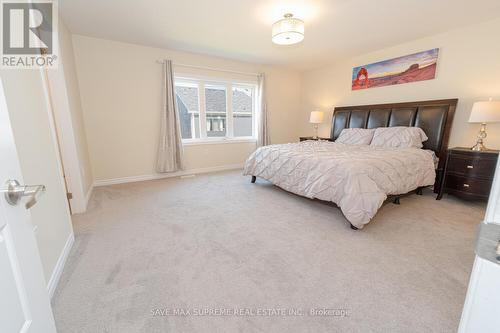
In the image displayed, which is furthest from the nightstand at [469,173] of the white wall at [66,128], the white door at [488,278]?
the white wall at [66,128]

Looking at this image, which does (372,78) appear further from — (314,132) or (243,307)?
(243,307)

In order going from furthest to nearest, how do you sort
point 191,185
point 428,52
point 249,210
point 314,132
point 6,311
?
1. point 314,132
2. point 191,185
3. point 428,52
4. point 249,210
5. point 6,311

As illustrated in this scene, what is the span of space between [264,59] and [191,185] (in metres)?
3.05

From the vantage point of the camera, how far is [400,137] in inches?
137

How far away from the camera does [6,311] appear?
0.56 meters

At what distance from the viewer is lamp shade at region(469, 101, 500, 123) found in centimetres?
265

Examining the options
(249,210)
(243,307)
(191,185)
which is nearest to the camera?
(243,307)

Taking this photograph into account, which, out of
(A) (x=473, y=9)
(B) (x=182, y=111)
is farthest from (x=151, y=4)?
(A) (x=473, y=9)

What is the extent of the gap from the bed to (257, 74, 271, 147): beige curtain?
163cm

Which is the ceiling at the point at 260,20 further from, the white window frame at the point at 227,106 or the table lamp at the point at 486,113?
the table lamp at the point at 486,113

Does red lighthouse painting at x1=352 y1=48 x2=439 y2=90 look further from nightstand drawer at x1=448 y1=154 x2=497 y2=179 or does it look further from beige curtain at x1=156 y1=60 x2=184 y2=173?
beige curtain at x1=156 y1=60 x2=184 y2=173

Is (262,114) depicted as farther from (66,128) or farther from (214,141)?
(66,128)

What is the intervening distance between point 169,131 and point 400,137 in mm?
4006

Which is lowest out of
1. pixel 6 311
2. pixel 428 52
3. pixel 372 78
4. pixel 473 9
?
pixel 6 311
